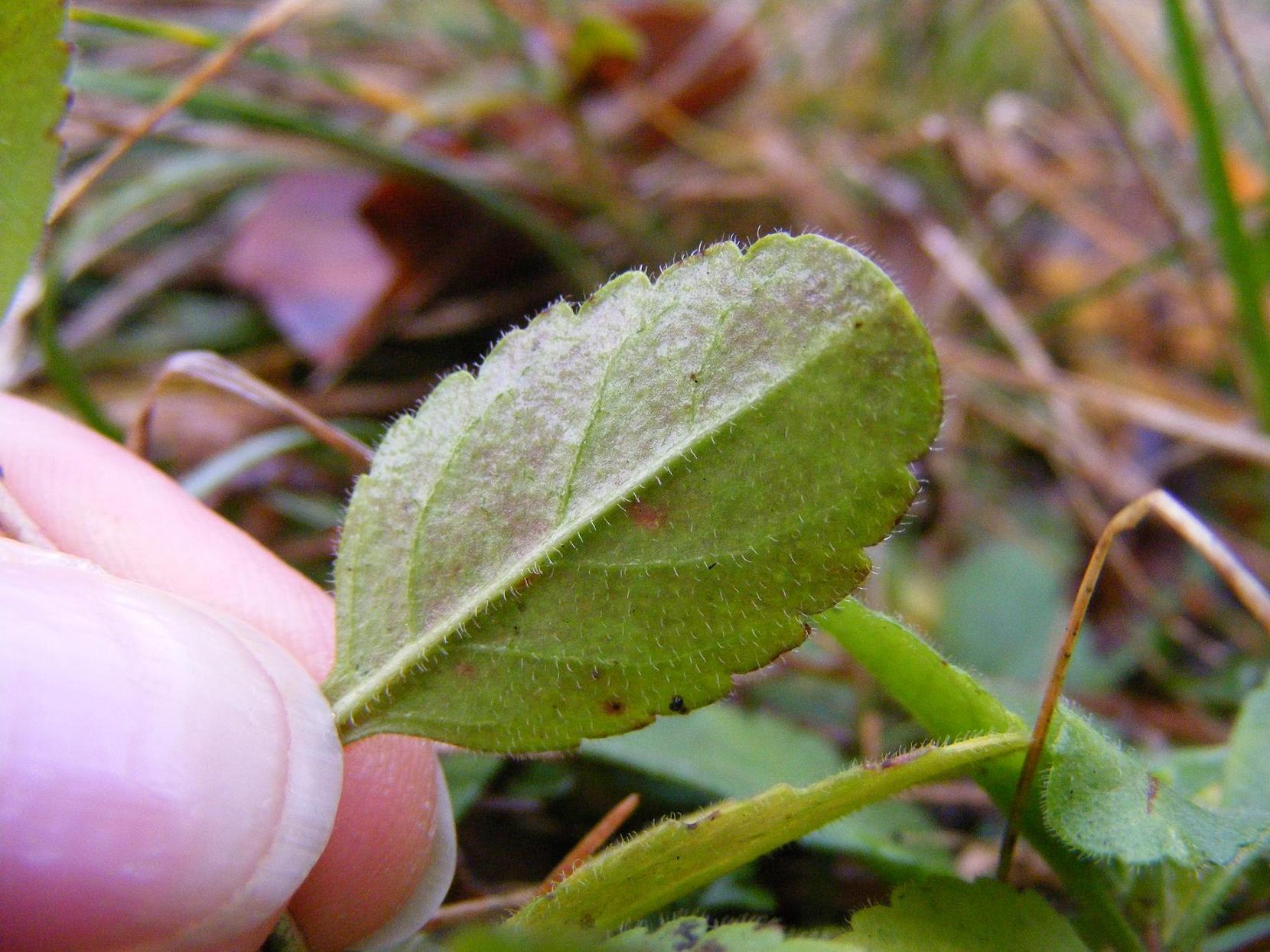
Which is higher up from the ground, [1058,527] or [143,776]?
[143,776]

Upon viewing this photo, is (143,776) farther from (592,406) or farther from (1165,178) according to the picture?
(1165,178)

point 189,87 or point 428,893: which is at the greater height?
point 189,87

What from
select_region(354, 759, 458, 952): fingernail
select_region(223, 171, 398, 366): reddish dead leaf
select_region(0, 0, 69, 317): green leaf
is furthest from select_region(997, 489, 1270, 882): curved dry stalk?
select_region(223, 171, 398, 366): reddish dead leaf

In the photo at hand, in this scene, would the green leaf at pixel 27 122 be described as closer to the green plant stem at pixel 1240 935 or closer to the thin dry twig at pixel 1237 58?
the green plant stem at pixel 1240 935

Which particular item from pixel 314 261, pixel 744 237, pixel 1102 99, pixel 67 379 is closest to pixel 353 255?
pixel 314 261

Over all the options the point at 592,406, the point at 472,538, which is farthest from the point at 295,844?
the point at 592,406

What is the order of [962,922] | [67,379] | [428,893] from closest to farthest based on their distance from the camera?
[962,922] → [428,893] → [67,379]

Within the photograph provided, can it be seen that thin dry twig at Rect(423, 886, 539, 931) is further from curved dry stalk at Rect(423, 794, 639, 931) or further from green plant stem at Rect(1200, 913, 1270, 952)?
green plant stem at Rect(1200, 913, 1270, 952)

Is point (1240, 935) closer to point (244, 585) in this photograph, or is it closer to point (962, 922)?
point (962, 922)
